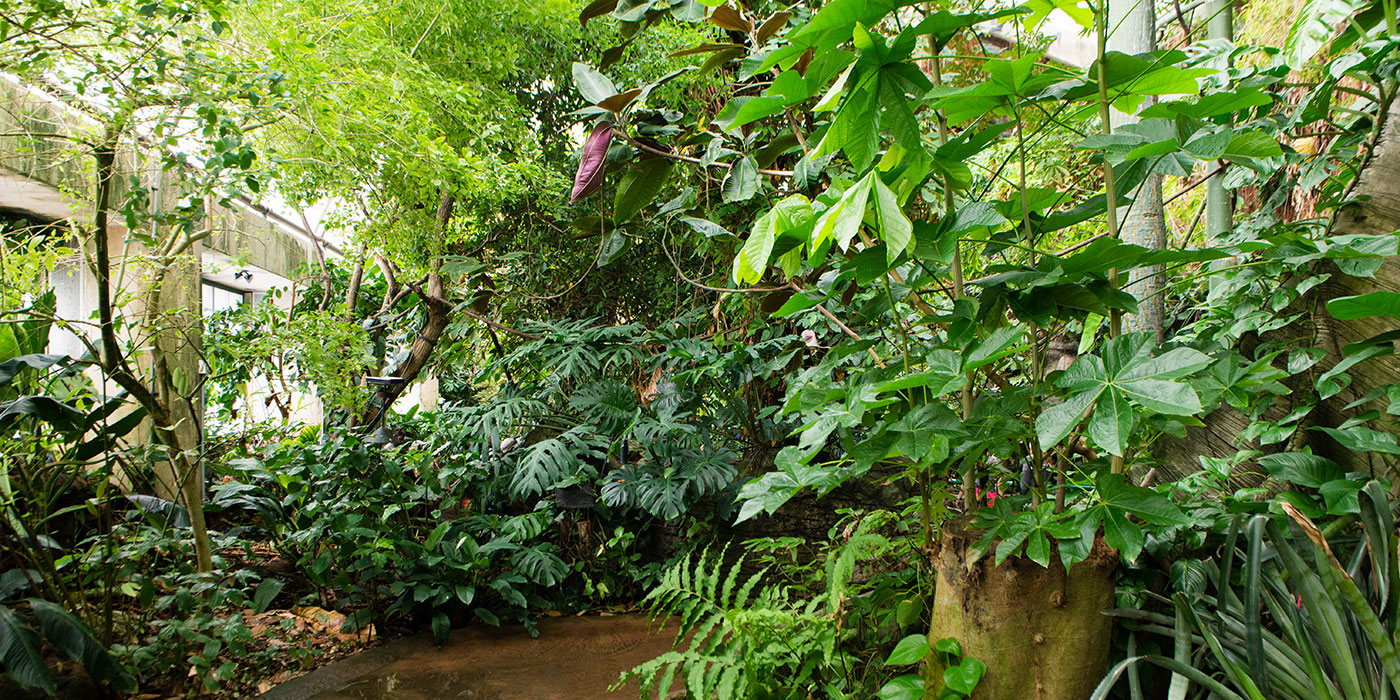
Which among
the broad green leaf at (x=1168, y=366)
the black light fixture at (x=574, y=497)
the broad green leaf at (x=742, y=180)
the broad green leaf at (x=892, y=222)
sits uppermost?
the broad green leaf at (x=742, y=180)

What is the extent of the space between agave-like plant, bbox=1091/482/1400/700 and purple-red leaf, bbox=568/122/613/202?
4.26 ft

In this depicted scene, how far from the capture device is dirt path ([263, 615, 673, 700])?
2164 millimetres

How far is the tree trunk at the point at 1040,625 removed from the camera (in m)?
1.09

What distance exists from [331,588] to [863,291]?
7.89 feet

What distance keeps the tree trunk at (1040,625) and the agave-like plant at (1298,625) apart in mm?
61

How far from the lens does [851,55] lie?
36.7 inches

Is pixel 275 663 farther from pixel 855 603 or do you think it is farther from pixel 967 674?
pixel 967 674

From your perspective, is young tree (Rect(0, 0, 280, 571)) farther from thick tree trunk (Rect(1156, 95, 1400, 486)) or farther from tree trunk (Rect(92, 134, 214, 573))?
thick tree trunk (Rect(1156, 95, 1400, 486))

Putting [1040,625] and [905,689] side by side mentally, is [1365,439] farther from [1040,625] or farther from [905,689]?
[905,689]

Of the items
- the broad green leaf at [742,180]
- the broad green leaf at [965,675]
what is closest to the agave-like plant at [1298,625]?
the broad green leaf at [965,675]

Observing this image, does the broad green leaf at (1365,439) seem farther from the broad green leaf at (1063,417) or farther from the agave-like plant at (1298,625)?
the broad green leaf at (1063,417)

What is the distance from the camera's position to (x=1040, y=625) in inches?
43.1

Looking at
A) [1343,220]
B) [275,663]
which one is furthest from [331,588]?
[1343,220]

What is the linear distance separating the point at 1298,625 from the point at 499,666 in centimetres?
218
